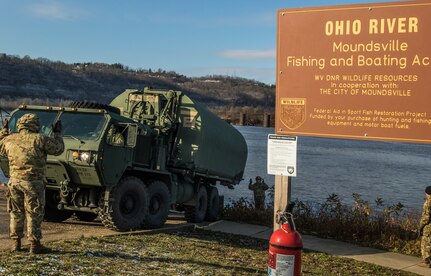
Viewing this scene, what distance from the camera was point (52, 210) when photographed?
1077cm

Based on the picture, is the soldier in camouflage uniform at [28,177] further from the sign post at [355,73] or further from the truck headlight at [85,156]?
the sign post at [355,73]

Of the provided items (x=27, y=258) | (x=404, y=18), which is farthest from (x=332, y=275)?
(x=27, y=258)

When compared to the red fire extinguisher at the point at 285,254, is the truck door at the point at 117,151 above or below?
above

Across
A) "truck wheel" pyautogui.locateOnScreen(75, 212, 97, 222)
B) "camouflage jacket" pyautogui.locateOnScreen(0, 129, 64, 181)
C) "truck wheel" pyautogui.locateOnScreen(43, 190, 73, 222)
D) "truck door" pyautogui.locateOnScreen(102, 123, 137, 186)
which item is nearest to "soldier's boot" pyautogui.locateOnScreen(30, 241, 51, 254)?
"camouflage jacket" pyautogui.locateOnScreen(0, 129, 64, 181)

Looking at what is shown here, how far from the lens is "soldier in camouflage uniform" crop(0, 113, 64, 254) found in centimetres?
709

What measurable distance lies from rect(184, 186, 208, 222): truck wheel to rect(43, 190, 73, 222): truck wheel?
2.93 metres

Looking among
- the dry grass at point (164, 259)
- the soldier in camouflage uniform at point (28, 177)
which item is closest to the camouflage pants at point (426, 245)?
the dry grass at point (164, 259)

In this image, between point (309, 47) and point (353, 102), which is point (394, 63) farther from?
point (309, 47)

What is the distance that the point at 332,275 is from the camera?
26.4 ft

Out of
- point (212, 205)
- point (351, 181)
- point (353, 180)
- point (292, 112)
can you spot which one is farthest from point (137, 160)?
point (353, 180)

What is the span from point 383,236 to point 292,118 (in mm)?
4347

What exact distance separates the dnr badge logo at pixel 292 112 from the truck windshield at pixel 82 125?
10.7ft

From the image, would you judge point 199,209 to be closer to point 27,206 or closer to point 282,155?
point 282,155

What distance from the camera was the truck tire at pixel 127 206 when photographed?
9.51m
